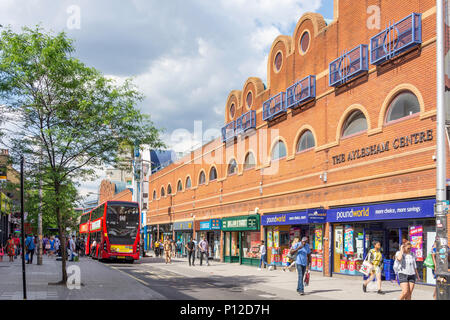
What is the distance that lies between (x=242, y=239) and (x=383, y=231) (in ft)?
51.5

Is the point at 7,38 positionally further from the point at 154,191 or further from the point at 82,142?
the point at 154,191

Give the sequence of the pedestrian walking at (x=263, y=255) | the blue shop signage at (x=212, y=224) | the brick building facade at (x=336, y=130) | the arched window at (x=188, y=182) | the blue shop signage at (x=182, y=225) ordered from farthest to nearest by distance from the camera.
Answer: the arched window at (x=188, y=182), the blue shop signage at (x=182, y=225), the blue shop signage at (x=212, y=224), the pedestrian walking at (x=263, y=255), the brick building facade at (x=336, y=130)

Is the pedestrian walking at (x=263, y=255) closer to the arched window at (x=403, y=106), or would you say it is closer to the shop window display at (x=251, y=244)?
the shop window display at (x=251, y=244)

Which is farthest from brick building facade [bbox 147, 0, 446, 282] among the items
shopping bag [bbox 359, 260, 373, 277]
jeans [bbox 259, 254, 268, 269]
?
shopping bag [bbox 359, 260, 373, 277]

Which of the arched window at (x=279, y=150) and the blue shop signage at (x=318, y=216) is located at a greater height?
the arched window at (x=279, y=150)

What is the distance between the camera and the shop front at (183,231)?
46841 millimetres

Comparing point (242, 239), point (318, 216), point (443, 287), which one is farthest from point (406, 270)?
point (242, 239)

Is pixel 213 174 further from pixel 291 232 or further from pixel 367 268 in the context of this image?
pixel 367 268

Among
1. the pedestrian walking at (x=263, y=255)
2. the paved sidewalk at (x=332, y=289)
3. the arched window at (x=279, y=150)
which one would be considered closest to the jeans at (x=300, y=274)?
the paved sidewalk at (x=332, y=289)

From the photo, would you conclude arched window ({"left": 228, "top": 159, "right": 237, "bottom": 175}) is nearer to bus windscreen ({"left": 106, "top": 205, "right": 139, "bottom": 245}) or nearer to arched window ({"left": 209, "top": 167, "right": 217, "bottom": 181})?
arched window ({"left": 209, "top": 167, "right": 217, "bottom": 181})

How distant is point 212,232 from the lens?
43.1m

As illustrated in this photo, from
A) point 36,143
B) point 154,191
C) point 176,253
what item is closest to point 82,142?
point 36,143

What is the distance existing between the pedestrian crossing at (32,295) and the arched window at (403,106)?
45.1ft

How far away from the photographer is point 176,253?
50688 mm
